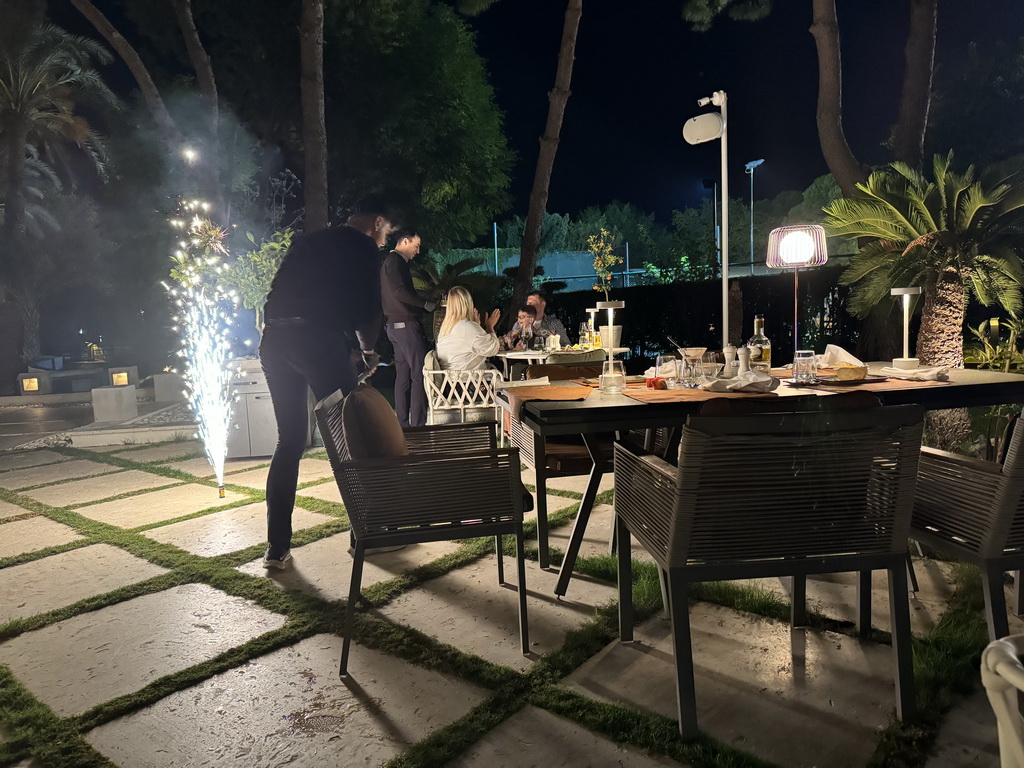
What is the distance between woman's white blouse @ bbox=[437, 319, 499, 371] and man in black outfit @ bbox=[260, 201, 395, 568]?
2.49 meters

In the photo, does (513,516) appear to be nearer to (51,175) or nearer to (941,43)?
(941,43)

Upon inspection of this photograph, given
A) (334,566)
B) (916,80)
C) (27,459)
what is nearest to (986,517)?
(334,566)

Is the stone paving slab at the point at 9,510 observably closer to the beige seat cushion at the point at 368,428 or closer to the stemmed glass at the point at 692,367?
the beige seat cushion at the point at 368,428

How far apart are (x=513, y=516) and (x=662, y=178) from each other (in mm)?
47591

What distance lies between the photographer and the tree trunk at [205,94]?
10.9 metres

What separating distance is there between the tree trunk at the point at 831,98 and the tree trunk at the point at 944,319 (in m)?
1.68

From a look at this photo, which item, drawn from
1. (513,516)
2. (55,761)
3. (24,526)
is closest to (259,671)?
(55,761)

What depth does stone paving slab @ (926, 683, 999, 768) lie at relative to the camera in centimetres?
161

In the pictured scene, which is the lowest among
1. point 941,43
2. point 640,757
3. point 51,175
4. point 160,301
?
point 640,757

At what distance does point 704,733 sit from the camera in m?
1.76

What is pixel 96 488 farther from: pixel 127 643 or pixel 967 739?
pixel 967 739

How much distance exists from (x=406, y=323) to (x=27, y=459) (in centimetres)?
378

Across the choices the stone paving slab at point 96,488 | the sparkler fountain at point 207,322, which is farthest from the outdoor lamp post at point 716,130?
the stone paving slab at point 96,488

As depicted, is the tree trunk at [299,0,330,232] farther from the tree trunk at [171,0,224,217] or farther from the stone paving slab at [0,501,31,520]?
the stone paving slab at [0,501,31,520]
